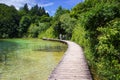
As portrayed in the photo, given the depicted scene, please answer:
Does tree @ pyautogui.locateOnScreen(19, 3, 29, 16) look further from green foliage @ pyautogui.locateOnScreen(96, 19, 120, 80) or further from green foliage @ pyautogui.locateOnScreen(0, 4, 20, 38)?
green foliage @ pyautogui.locateOnScreen(96, 19, 120, 80)

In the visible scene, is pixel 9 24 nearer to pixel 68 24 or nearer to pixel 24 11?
pixel 24 11

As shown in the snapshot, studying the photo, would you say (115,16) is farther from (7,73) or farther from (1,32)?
(1,32)

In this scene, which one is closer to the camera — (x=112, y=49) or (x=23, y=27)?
(x=112, y=49)

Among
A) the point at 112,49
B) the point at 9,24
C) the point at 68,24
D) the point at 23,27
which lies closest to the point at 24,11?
the point at 9,24

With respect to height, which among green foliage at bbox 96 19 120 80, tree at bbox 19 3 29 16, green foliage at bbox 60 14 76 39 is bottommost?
green foliage at bbox 96 19 120 80

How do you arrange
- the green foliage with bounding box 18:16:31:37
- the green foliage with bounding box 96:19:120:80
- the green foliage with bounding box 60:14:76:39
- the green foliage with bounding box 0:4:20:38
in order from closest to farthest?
the green foliage with bounding box 96:19:120:80, the green foliage with bounding box 60:14:76:39, the green foliage with bounding box 0:4:20:38, the green foliage with bounding box 18:16:31:37

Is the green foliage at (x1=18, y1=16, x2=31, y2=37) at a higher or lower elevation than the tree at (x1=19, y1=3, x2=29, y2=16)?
lower

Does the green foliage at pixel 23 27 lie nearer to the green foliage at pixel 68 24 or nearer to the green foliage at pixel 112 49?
the green foliage at pixel 68 24

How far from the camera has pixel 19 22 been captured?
3565 inches

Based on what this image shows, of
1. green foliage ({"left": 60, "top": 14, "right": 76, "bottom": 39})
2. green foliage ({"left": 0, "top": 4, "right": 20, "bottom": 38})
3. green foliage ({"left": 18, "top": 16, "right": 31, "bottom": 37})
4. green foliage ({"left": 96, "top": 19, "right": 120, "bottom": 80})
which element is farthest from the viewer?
green foliage ({"left": 18, "top": 16, "right": 31, "bottom": 37})

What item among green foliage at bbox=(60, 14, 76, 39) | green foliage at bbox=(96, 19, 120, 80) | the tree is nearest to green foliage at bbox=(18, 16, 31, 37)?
the tree

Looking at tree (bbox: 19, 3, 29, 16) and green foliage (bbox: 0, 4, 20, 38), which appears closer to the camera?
green foliage (bbox: 0, 4, 20, 38)

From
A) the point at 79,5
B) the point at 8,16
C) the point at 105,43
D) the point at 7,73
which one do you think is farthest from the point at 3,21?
the point at 105,43

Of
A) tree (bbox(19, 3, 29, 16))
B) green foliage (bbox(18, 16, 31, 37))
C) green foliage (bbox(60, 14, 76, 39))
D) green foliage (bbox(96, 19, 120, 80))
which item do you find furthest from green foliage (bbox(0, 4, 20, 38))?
green foliage (bbox(96, 19, 120, 80))
